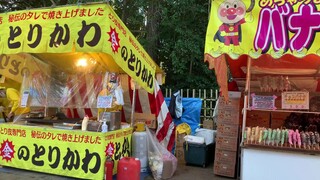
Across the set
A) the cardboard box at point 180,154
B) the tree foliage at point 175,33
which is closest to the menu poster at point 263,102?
the cardboard box at point 180,154

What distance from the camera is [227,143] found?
6.66 metres

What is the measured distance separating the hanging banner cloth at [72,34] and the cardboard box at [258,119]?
2.82m

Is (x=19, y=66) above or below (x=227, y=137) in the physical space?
above

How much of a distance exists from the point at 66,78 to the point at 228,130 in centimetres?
407

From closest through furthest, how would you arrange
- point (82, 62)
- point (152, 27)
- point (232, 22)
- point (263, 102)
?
point (232, 22) < point (263, 102) < point (82, 62) < point (152, 27)

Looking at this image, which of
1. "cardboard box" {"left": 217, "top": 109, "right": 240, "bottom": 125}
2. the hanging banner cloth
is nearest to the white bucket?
the hanging banner cloth

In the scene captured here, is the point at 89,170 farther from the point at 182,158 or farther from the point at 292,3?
the point at 292,3

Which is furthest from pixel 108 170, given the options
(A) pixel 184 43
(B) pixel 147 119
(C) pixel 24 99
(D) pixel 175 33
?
(D) pixel 175 33

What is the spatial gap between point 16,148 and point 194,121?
4.98 meters

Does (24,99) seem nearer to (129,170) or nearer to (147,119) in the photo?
(147,119)

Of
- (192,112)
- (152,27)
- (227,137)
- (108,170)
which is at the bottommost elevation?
(108,170)

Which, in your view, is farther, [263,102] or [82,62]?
[82,62]

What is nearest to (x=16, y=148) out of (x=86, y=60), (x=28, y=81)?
(x=28, y=81)

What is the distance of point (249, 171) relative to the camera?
15.0ft
